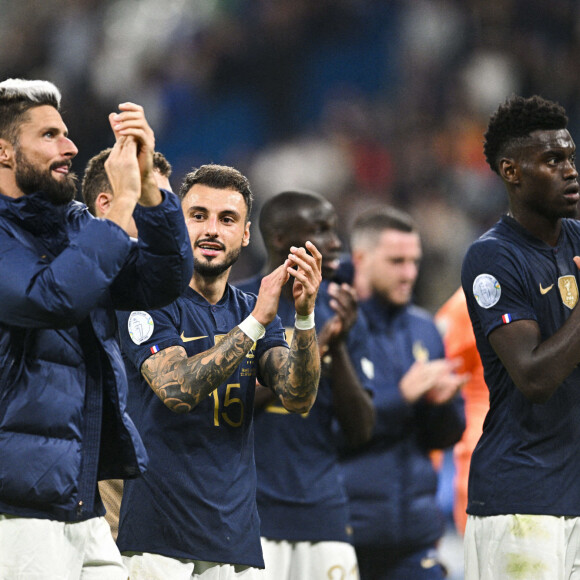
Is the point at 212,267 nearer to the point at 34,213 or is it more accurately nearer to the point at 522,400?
the point at 34,213

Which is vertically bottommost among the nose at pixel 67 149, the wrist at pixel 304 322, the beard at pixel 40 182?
the wrist at pixel 304 322

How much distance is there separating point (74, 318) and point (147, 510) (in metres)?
1.13

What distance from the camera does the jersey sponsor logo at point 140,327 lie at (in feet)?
12.7

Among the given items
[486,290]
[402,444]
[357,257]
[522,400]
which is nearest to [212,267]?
[486,290]

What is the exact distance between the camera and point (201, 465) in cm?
377

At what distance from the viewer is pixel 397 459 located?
6141 mm

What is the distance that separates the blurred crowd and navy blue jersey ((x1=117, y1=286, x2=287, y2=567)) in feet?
24.6

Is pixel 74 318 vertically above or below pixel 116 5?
below

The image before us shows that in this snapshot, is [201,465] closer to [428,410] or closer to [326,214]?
[326,214]

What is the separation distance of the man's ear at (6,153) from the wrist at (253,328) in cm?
97

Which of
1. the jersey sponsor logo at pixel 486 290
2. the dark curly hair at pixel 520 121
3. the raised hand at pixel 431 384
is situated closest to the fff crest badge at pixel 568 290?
the jersey sponsor logo at pixel 486 290

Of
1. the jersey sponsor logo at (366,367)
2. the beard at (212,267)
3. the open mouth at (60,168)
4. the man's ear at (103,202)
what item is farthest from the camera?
the jersey sponsor logo at (366,367)

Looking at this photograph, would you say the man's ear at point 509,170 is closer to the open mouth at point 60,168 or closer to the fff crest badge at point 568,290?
the fff crest badge at point 568,290

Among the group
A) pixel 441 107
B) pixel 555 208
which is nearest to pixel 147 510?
pixel 555 208
